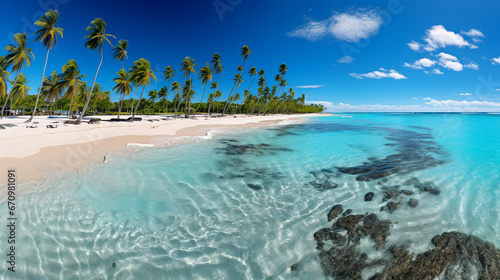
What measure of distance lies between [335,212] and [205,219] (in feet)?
11.4

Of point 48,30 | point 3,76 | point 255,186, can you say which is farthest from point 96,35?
point 255,186

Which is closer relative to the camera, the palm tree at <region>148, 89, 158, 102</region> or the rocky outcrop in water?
the rocky outcrop in water

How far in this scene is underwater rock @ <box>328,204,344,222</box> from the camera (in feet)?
17.3

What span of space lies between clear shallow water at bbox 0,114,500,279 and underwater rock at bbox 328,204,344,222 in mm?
145

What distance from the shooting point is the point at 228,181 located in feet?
25.5

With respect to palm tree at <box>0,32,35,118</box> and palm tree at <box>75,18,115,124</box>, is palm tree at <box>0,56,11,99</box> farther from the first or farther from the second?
palm tree at <box>75,18,115,124</box>

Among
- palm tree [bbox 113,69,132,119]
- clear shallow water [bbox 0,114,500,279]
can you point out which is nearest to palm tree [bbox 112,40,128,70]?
palm tree [bbox 113,69,132,119]

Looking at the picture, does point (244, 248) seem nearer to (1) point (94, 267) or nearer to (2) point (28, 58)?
(1) point (94, 267)

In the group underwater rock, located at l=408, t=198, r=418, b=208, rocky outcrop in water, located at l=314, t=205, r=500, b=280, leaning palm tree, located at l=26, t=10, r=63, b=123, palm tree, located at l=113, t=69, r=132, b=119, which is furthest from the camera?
palm tree, located at l=113, t=69, r=132, b=119

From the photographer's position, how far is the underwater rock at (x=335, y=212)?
5.28 m

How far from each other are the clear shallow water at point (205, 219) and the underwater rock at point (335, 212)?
145 millimetres

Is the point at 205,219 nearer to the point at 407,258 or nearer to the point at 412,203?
the point at 407,258

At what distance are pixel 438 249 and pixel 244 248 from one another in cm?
380

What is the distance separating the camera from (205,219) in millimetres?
5043
